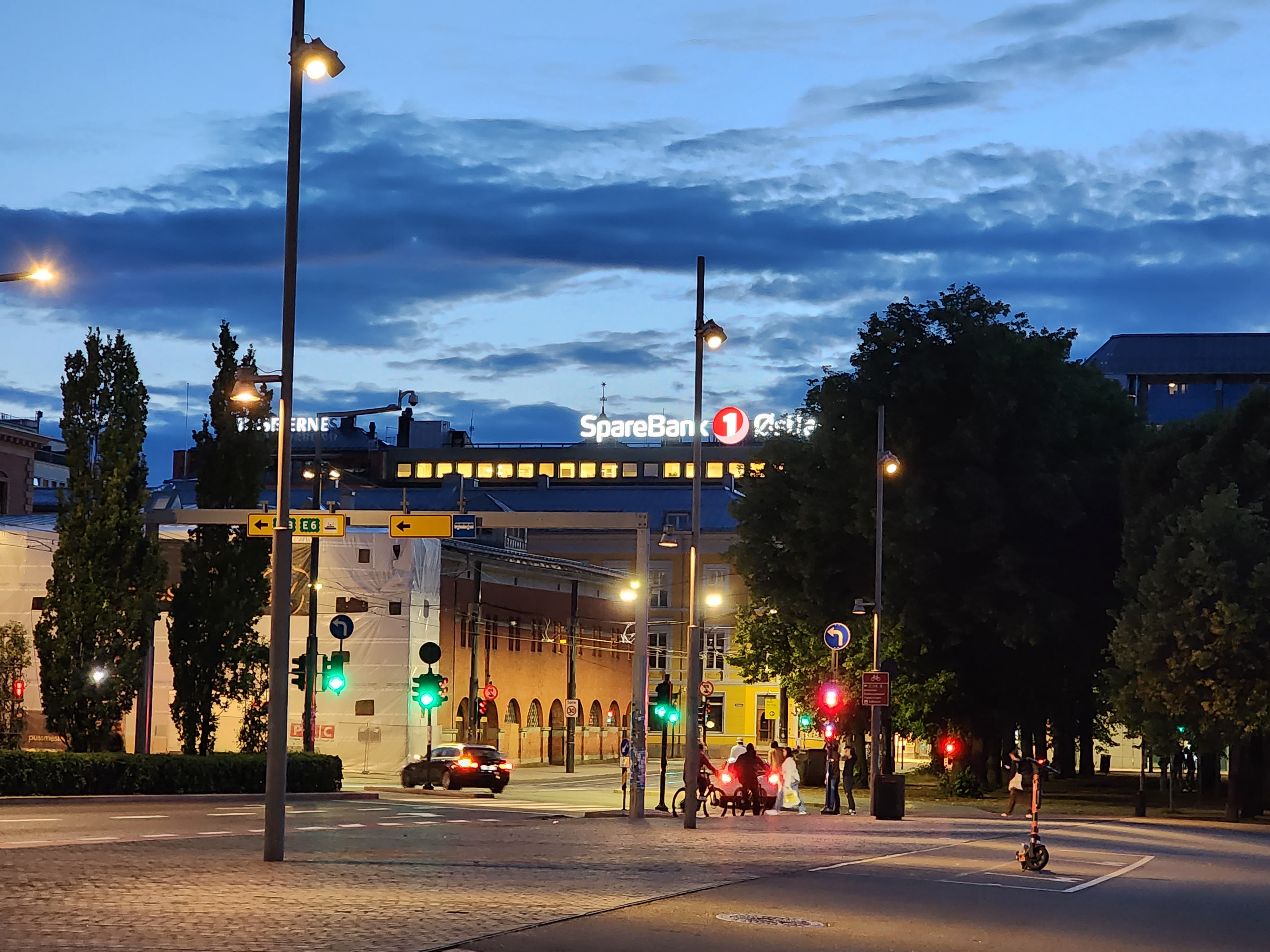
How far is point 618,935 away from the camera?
1403 cm

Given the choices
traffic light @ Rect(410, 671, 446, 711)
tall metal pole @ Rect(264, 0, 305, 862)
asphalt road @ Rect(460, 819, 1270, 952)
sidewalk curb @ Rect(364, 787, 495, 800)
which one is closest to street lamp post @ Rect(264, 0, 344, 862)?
tall metal pole @ Rect(264, 0, 305, 862)

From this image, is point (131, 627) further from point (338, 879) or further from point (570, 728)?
point (570, 728)

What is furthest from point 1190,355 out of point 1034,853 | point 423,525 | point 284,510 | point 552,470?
point 284,510

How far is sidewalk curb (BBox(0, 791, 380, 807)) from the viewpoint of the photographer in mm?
34531

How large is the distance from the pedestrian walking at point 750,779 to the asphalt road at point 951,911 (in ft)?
56.2

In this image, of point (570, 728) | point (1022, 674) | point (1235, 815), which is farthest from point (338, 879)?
point (570, 728)

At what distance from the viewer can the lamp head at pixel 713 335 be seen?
34.4 meters

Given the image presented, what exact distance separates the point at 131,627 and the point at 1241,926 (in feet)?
90.1

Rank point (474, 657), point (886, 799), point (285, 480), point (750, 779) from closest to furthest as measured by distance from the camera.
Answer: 1. point (285, 480)
2. point (886, 799)
3. point (750, 779)
4. point (474, 657)

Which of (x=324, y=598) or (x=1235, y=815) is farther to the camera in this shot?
(x=324, y=598)

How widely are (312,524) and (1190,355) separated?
376ft

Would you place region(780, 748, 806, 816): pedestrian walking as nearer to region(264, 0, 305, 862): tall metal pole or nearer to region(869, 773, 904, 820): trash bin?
region(869, 773, 904, 820): trash bin

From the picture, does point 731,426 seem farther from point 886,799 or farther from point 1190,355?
point 1190,355

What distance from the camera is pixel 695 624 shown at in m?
34.8
